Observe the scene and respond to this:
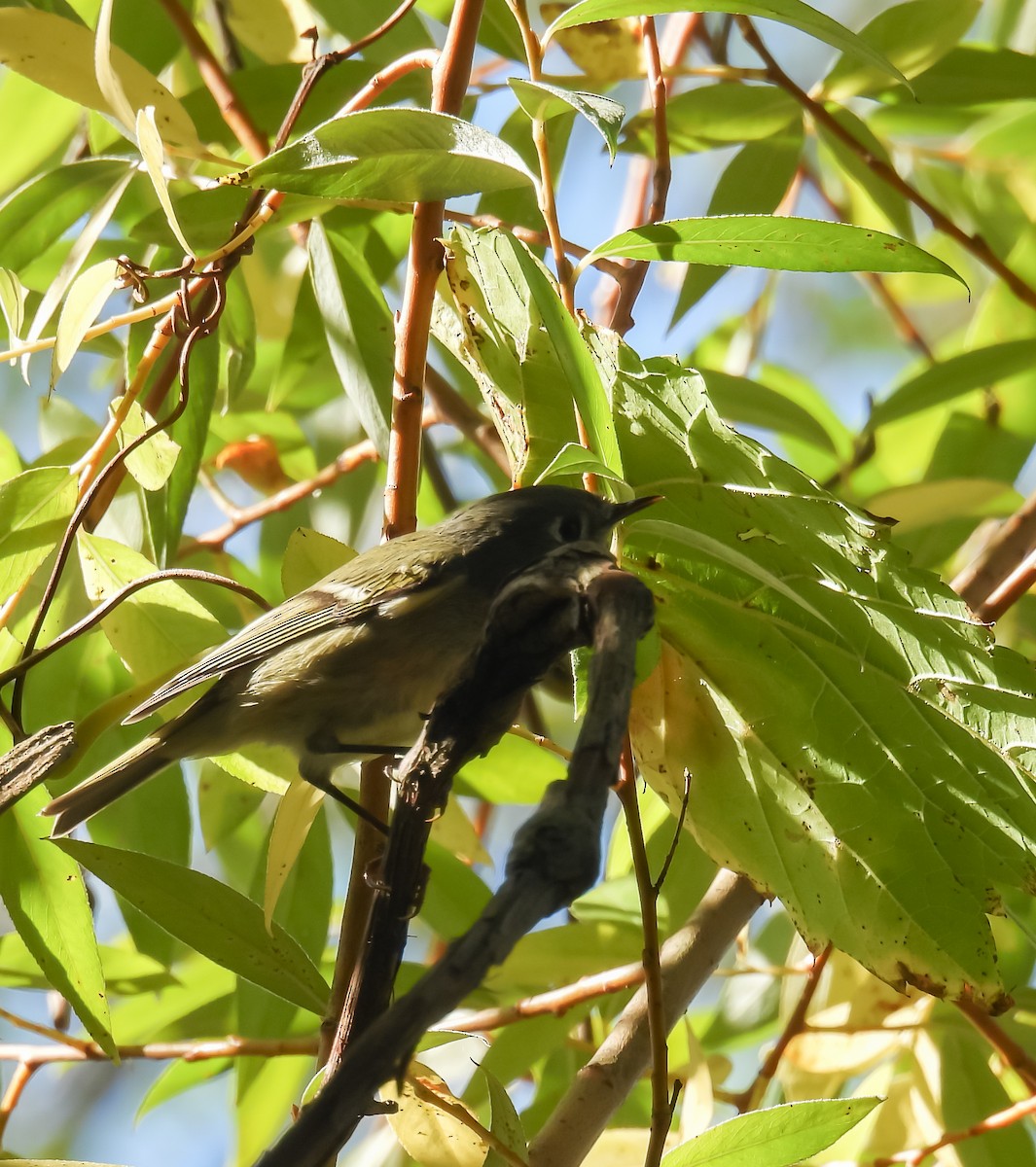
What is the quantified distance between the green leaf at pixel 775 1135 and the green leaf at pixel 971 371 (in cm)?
86

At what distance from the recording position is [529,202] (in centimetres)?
146

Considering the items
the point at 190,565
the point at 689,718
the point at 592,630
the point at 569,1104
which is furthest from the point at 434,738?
the point at 190,565

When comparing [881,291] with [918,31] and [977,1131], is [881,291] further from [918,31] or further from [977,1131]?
[977,1131]

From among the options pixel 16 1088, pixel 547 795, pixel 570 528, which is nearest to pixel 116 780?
pixel 16 1088

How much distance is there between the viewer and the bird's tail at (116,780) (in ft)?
3.68

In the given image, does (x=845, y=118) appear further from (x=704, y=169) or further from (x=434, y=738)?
(x=704, y=169)

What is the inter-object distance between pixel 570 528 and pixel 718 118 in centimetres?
54

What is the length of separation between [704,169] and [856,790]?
2.20m

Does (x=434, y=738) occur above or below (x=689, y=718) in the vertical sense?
below

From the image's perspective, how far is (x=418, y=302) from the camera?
1.00 m

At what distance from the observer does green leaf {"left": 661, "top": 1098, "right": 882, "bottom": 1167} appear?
810mm

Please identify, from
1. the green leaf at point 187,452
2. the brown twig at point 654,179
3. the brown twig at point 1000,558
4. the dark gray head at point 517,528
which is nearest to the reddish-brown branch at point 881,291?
the brown twig at point 1000,558

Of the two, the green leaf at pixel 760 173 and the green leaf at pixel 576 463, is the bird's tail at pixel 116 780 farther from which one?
the green leaf at pixel 760 173

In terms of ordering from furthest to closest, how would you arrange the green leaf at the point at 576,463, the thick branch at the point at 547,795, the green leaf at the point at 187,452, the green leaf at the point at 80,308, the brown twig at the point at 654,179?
the green leaf at the point at 187,452 < the brown twig at the point at 654,179 < the green leaf at the point at 80,308 < the green leaf at the point at 576,463 < the thick branch at the point at 547,795
